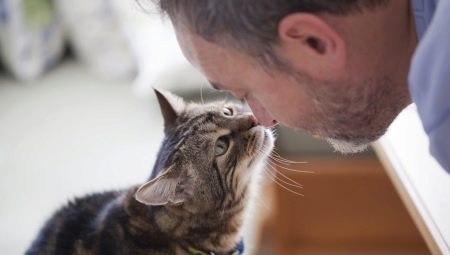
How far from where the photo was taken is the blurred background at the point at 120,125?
162 centimetres

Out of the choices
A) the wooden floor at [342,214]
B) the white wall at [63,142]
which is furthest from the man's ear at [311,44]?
the wooden floor at [342,214]

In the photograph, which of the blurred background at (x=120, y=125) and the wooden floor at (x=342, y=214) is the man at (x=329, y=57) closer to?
the blurred background at (x=120, y=125)

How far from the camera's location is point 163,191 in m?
0.98

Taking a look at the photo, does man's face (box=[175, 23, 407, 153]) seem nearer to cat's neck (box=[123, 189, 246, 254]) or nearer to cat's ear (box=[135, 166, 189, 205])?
cat's ear (box=[135, 166, 189, 205])

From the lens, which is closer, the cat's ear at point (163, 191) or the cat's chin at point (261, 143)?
the cat's ear at point (163, 191)

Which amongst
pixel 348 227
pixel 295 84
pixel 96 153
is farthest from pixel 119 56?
pixel 295 84

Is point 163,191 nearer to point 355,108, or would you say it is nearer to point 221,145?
point 221,145

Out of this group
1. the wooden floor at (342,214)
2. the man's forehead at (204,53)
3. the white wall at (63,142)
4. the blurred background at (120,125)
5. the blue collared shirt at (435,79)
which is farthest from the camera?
the wooden floor at (342,214)

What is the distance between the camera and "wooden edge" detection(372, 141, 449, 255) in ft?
2.81

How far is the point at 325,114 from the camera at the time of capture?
0.80 metres

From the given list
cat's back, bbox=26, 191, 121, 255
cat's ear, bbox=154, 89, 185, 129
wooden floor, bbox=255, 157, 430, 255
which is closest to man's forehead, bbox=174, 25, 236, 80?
cat's ear, bbox=154, 89, 185, 129

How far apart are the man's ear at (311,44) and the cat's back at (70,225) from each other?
0.56 metres

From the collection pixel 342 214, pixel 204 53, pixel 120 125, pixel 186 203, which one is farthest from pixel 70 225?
pixel 342 214

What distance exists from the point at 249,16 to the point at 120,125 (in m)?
1.09
